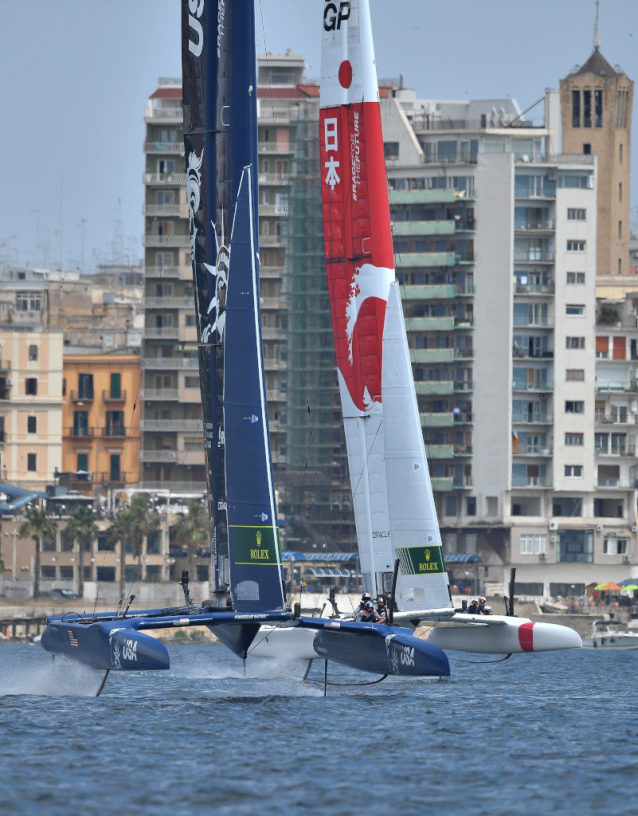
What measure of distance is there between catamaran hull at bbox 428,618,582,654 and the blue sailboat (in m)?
6.13

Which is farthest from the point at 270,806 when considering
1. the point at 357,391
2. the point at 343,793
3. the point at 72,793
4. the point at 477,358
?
the point at 477,358

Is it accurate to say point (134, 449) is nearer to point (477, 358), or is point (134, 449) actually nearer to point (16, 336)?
point (16, 336)

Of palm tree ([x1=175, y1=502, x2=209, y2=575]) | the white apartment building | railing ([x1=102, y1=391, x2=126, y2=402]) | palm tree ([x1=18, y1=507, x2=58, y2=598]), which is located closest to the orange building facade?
railing ([x1=102, y1=391, x2=126, y2=402])

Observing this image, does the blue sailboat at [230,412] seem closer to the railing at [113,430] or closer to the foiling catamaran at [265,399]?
the foiling catamaran at [265,399]

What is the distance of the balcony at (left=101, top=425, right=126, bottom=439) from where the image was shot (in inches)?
4771

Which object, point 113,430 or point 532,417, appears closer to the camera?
point 532,417

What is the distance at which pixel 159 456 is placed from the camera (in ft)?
395

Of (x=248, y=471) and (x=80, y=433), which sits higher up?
(x=80, y=433)

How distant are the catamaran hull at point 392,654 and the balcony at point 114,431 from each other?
8756 centimetres

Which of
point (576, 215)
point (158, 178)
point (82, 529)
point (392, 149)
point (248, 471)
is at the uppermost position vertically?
point (392, 149)

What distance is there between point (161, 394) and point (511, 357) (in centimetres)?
2596

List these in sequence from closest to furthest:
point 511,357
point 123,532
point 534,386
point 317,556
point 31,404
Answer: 1. point 123,532
2. point 317,556
3. point 511,357
4. point 534,386
5. point 31,404

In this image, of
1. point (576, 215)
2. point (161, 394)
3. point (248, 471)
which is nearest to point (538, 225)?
point (576, 215)

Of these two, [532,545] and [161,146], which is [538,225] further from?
[161,146]
